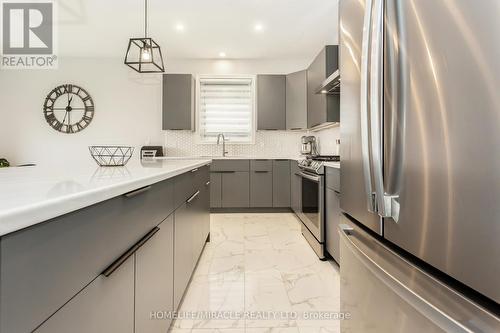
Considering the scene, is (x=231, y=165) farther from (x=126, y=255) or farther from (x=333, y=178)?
(x=126, y=255)

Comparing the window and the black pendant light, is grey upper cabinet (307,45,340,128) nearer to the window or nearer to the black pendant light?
the window

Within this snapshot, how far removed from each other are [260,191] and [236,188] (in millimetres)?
402

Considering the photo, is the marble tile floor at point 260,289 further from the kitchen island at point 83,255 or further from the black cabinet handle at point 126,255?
the black cabinet handle at point 126,255

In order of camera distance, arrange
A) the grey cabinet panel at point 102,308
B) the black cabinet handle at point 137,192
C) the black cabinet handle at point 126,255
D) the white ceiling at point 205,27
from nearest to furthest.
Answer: the grey cabinet panel at point 102,308 < the black cabinet handle at point 126,255 < the black cabinet handle at point 137,192 < the white ceiling at point 205,27

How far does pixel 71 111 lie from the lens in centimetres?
481

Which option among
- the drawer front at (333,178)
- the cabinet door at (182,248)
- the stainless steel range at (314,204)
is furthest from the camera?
the stainless steel range at (314,204)

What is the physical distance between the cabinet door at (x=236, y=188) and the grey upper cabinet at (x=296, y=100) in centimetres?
118

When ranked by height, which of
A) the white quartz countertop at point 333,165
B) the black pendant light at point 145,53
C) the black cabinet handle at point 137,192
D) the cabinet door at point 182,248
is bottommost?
the cabinet door at point 182,248

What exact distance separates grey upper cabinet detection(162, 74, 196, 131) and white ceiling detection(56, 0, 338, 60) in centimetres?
54

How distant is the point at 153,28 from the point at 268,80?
6.38 feet

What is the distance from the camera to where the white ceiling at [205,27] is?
312 centimetres

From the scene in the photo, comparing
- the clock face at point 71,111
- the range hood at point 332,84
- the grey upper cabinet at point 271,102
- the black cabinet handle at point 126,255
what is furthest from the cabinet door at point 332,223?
the clock face at point 71,111

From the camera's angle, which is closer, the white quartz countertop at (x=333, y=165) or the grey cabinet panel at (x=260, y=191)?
the white quartz countertop at (x=333, y=165)

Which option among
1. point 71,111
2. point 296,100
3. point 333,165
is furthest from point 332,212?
point 71,111
